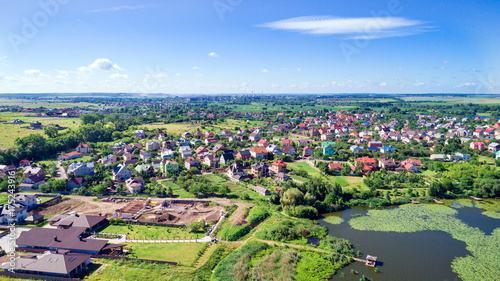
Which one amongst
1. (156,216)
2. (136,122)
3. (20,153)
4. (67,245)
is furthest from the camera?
(136,122)

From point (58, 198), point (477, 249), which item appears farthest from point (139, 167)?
point (477, 249)

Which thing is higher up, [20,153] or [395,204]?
[20,153]

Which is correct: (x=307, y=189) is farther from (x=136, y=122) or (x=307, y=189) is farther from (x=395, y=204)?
Answer: (x=136, y=122)

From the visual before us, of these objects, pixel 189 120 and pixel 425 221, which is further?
pixel 189 120

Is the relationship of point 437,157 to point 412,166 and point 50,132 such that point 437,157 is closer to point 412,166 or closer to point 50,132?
point 412,166

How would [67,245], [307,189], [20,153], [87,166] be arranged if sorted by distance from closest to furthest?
[67,245]
[307,189]
[87,166]
[20,153]

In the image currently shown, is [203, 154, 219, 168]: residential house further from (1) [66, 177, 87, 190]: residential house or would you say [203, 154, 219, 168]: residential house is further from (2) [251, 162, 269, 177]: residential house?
(1) [66, 177, 87, 190]: residential house

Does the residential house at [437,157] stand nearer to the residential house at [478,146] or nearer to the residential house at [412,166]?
the residential house at [412,166]
